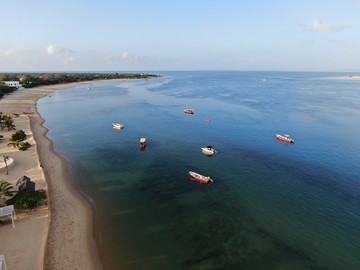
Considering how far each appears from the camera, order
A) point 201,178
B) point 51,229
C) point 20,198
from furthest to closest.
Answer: point 201,178 < point 20,198 < point 51,229

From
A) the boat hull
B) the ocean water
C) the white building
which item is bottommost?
the ocean water

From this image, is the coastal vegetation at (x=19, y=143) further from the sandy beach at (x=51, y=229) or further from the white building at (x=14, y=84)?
the white building at (x=14, y=84)

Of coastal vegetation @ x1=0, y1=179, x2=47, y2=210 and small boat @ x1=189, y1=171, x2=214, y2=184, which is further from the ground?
coastal vegetation @ x1=0, y1=179, x2=47, y2=210

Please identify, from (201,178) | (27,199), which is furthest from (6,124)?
(201,178)

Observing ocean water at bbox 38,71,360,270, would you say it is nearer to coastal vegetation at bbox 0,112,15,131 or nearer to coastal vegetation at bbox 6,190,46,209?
coastal vegetation at bbox 6,190,46,209

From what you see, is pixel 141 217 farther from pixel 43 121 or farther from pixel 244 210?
pixel 43 121

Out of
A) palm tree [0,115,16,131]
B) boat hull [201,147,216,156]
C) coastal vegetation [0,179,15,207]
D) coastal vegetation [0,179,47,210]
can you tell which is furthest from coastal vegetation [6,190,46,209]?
palm tree [0,115,16,131]

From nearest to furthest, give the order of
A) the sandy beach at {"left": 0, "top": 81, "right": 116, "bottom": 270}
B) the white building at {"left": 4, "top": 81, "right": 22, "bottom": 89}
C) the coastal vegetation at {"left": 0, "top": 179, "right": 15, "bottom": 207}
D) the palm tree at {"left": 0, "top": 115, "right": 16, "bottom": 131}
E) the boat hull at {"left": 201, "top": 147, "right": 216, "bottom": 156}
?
1. the sandy beach at {"left": 0, "top": 81, "right": 116, "bottom": 270}
2. the coastal vegetation at {"left": 0, "top": 179, "right": 15, "bottom": 207}
3. the boat hull at {"left": 201, "top": 147, "right": 216, "bottom": 156}
4. the palm tree at {"left": 0, "top": 115, "right": 16, "bottom": 131}
5. the white building at {"left": 4, "top": 81, "right": 22, "bottom": 89}

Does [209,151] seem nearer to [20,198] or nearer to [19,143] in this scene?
[20,198]

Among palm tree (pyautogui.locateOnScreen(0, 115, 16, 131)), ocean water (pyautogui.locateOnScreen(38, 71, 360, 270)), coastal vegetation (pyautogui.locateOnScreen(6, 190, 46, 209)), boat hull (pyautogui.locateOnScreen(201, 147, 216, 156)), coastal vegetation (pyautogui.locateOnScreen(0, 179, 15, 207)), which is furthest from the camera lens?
palm tree (pyautogui.locateOnScreen(0, 115, 16, 131))
